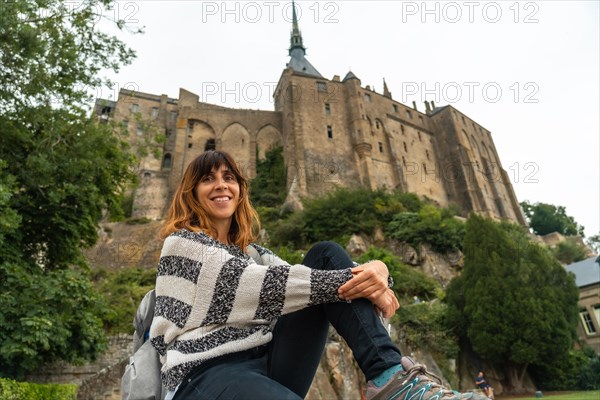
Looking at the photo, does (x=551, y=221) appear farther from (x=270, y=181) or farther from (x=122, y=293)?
(x=122, y=293)

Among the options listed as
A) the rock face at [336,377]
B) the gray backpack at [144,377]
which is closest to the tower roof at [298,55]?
the rock face at [336,377]

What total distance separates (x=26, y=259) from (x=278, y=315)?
8.73m

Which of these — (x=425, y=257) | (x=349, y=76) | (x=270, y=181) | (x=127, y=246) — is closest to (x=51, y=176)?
(x=425, y=257)

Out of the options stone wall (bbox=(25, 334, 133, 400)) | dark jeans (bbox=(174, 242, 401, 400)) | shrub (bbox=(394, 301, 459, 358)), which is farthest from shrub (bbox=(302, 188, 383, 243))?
dark jeans (bbox=(174, 242, 401, 400))

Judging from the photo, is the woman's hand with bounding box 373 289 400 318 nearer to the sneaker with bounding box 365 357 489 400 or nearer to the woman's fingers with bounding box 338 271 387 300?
the woman's fingers with bounding box 338 271 387 300

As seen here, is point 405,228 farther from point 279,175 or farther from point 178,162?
point 178,162

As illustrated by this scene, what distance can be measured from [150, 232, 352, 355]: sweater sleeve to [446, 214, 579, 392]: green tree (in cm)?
1515

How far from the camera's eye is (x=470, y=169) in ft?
148

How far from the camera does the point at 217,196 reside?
86.5 inches

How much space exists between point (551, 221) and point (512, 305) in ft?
157

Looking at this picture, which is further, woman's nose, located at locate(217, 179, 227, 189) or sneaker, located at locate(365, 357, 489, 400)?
woman's nose, located at locate(217, 179, 227, 189)

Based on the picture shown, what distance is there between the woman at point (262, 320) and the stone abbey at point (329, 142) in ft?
96.7

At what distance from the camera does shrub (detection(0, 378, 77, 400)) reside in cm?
525

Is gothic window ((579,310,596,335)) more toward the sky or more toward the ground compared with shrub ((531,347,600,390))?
more toward the sky
